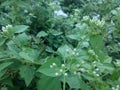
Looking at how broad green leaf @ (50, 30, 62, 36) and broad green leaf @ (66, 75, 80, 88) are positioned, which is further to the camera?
broad green leaf @ (50, 30, 62, 36)

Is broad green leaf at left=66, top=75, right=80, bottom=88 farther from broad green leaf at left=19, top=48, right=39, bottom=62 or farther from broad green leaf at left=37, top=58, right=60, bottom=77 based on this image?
broad green leaf at left=19, top=48, right=39, bottom=62

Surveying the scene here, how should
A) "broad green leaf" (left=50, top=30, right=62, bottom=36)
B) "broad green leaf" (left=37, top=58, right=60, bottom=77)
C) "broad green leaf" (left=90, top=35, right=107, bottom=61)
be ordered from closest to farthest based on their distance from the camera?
"broad green leaf" (left=37, top=58, right=60, bottom=77) < "broad green leaf" (left=90, top=35, right=107, bottom=61) < "broad green leaf" (left=50, top=30, right=62, bottom=36)

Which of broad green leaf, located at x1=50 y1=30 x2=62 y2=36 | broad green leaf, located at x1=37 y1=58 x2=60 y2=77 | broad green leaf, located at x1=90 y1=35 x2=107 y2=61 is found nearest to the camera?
broad green leaf, located at x1=37 y1=58 x2=60 y2=77

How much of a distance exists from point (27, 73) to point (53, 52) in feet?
0.73

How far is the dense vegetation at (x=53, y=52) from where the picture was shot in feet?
3.54

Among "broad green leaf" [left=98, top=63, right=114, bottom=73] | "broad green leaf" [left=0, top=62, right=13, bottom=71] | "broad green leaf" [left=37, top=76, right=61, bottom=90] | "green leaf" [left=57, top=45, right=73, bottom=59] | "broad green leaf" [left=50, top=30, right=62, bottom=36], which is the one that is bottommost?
"broad green leaf" [left=37, top=76, right=61, bottom=90]

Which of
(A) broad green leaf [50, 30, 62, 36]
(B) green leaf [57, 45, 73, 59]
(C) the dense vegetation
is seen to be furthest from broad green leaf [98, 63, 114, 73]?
(A) broad green leaf [50, 30, 62, 36]

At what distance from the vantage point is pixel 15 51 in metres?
1.17

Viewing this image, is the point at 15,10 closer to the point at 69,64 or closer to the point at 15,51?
the point at 15,51

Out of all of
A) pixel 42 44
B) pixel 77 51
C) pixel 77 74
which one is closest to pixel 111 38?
pixel 42 44

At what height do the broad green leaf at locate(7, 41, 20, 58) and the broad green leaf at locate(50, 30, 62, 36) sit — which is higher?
the broad green leaf at locate(7, 41, 20, 58)

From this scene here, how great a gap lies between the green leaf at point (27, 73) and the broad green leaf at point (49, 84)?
0.07 metres

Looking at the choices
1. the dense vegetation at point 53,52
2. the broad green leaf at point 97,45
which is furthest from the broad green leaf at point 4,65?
the broad green leaf at point 97,45

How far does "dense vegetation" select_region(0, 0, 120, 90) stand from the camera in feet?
3.54
